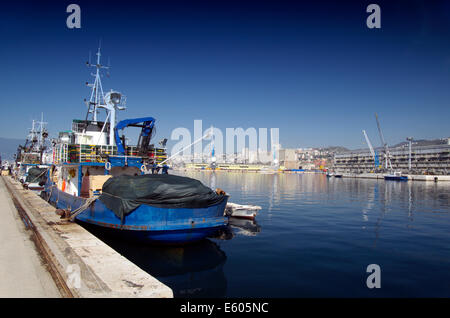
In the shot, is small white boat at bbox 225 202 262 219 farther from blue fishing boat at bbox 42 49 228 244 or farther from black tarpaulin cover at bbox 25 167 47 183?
black tarpaulin cover at bbox 25 167 47 183

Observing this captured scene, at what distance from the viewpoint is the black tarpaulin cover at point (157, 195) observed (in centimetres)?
1337

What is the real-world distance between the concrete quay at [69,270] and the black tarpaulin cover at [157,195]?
205 centimetres

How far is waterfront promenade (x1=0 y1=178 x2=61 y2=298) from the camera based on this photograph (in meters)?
7.54

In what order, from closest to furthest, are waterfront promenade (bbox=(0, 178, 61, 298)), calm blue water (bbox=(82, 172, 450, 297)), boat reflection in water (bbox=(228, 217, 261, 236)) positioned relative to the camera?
waterfront promenade (bbox=(0, 178, 61, 298)) < calm blue water (bbox=(82, 172, 450, 297)) < boat reflection in water (bbox=(228, 217, 261, 236))

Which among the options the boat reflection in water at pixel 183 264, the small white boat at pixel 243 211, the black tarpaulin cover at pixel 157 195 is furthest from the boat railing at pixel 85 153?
the small white boat at pixel 243 211

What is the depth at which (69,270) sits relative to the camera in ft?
27.3

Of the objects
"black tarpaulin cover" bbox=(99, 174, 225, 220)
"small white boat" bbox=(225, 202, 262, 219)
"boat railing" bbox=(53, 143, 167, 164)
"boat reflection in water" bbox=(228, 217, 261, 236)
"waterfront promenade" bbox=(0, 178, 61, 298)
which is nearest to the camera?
"waterfront promenade" bbox=(0, 178, 61, 298)

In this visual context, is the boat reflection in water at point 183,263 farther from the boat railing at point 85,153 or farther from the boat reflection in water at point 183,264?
the boat railing at point 85,153

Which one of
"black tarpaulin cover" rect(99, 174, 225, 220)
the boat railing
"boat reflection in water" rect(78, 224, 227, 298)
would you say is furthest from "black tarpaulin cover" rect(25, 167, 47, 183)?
"black tarpaulin cover" rect(99, 174, 225, 220)

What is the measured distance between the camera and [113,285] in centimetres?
748

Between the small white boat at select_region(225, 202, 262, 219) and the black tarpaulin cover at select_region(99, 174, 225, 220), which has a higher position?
the black tarpaulin cover at select_region(99, 174, 225, 220)

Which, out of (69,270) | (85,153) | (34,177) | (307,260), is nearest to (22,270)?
(69,270)
